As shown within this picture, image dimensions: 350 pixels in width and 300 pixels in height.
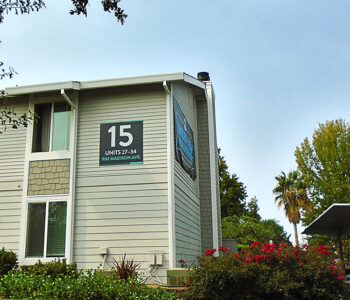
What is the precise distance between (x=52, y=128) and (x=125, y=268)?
4745 millimetres

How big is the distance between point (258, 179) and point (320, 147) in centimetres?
930

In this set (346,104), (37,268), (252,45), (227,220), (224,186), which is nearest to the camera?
(37,268)

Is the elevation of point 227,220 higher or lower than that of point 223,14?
lower

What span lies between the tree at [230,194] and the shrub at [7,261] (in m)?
27.2

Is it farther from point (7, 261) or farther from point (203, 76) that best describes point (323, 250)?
point (203, 76)

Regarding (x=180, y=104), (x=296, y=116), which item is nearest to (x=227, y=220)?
(x=296, y=116)

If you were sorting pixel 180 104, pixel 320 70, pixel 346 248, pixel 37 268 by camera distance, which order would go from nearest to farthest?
pixel 37 268
pixel 180 104
pixel 320 70
pixel 346 248

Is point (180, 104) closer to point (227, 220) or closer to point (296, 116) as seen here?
point (296, 116)

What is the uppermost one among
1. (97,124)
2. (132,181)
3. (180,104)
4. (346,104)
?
(346,104)

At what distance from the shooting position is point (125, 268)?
9.64m

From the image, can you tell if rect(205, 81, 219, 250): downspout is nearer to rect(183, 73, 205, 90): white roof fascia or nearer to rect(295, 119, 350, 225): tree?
rect(183, 73, 205, 90): white roof fascia

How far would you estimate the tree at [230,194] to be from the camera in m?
36.8

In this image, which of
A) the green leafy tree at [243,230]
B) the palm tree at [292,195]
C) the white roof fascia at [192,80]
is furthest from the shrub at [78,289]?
the palm tree at [292,195]

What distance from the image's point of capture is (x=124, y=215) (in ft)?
34.9
